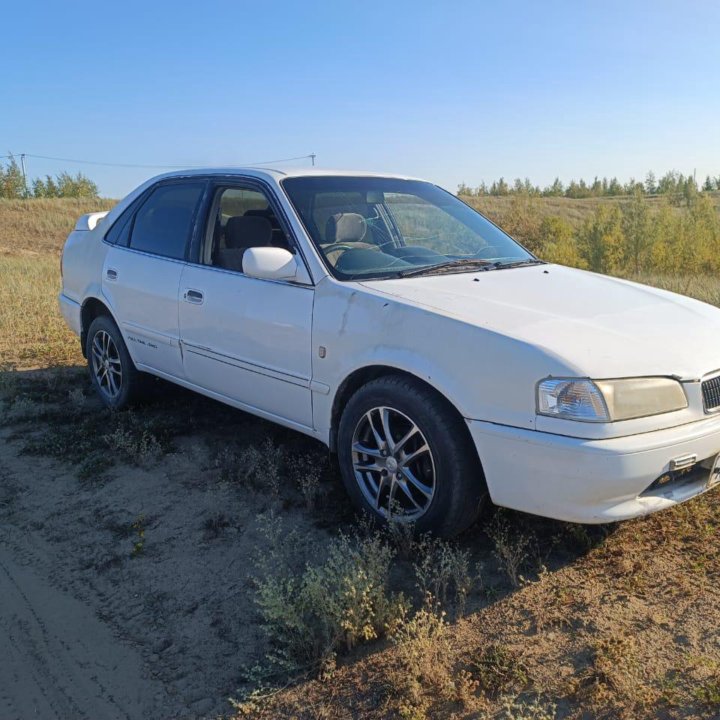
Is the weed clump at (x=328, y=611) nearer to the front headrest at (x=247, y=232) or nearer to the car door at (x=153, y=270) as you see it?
the front headrest at (x=247, y=232)

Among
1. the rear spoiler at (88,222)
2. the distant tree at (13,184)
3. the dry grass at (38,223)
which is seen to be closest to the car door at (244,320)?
the rear spoiler at (88,222)

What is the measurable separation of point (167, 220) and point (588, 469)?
3.39m

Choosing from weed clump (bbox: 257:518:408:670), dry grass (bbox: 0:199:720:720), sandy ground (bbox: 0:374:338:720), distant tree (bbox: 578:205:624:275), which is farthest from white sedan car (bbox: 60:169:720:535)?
distant tree (bbox: 578:205:624:275)

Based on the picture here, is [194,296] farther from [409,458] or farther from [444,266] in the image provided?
[409,458]

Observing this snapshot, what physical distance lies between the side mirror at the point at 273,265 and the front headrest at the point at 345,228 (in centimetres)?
31

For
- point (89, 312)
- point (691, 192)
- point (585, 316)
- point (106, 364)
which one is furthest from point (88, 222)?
point (691, 192)

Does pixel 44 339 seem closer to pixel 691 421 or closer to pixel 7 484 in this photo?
pixel 7 484

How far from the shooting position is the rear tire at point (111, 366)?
5.26 metres

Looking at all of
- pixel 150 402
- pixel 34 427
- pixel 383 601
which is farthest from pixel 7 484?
pixel 383 601

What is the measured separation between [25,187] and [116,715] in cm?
4174

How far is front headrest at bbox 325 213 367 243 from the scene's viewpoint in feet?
13.1

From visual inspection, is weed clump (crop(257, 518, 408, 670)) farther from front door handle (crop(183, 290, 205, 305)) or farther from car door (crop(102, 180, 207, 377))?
car door (crop(102, 180, 207, 377))

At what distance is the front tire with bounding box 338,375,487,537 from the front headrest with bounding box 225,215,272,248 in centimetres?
132

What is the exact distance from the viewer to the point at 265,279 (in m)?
3.94
